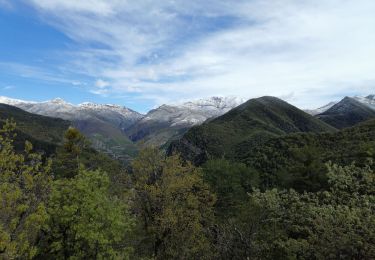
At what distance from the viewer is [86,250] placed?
107 feet

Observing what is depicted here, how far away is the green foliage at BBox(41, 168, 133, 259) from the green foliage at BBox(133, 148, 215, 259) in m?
8.35

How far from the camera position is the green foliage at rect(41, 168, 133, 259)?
101ft

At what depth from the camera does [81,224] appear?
30.6 metres

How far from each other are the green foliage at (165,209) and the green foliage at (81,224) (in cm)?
835

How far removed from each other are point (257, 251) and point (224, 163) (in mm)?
51950

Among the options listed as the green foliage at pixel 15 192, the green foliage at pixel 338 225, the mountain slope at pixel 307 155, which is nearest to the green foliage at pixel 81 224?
the green foliage at pixel 15 192

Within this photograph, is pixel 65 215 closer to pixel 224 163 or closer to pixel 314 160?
pixel 314 160

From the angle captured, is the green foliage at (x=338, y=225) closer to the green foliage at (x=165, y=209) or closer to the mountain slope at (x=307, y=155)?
the green foliage at (x=165, y=209)

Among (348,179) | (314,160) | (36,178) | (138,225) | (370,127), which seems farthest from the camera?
(370,127)

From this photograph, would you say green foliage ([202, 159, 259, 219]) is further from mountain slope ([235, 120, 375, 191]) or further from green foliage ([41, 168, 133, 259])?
green foliage ([41, 168, 133, 259])

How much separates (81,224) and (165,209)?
12.6 meters

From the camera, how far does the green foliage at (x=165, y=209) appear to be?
135 feet

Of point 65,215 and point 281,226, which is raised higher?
point 65,215

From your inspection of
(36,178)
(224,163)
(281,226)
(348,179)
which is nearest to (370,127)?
(224,163)
